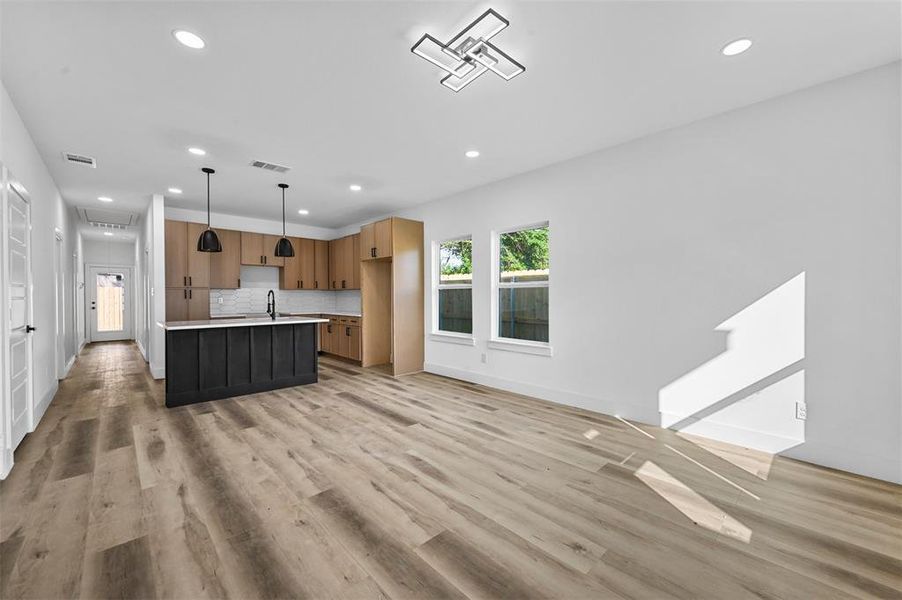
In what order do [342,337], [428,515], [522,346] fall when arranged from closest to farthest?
[428,515], [522,346], [342,337]

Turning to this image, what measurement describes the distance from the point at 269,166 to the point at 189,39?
2.25m

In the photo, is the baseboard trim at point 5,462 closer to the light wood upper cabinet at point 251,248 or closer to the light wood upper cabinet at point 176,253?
the light wood upper cabinet at point 176,253

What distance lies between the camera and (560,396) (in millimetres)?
4277

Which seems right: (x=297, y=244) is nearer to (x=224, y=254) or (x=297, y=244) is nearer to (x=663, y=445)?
(x=224, y=254)

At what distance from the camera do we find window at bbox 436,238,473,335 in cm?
553

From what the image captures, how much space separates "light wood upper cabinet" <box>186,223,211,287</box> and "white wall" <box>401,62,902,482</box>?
5572 mm

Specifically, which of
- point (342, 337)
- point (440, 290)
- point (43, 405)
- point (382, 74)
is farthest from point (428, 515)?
point (342, 337)

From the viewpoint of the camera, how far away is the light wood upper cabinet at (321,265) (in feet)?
26.3

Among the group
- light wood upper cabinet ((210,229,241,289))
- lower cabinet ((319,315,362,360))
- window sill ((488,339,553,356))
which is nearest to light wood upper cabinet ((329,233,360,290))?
lower cabinet ((319,315,362,360))

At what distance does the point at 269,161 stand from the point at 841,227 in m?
5.06

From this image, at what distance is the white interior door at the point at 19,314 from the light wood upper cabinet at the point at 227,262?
10.8 feet

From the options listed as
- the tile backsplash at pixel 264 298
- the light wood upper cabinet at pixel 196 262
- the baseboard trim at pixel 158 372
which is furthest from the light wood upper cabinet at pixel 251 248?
the baseboard trim at pixel 158 372

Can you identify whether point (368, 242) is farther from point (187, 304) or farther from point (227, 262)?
point (187, 304)

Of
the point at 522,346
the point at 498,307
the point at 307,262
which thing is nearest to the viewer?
the point at 522,346
